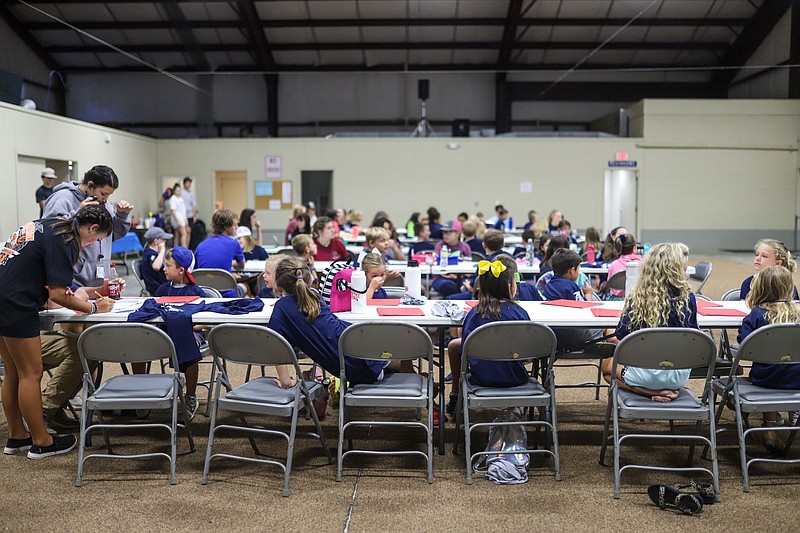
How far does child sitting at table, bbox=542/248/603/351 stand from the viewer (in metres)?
4.47

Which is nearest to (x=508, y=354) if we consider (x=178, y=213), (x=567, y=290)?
(x=567, y=290)

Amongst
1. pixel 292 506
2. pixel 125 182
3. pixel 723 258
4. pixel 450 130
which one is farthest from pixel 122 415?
pixel 450 130

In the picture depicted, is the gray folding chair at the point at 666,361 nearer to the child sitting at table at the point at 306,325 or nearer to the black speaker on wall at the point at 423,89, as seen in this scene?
the child sitting at table at the point at 306,325

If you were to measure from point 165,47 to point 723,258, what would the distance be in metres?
13.1

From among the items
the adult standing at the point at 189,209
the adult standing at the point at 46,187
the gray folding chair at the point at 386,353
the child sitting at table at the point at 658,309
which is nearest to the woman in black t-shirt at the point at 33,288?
the gray folding chair at the point at 386,353

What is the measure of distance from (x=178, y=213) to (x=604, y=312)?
39.0 ft

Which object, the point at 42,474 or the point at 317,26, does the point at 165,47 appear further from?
the point at 42,474

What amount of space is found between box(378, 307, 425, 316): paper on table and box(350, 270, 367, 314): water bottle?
0.11 m

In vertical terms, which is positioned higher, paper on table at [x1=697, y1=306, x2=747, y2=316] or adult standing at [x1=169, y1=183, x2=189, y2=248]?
adult standing at [x1=169, y1=183, x2=189, y2=248]

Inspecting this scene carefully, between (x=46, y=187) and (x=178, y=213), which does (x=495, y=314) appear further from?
(x=178, y=213)

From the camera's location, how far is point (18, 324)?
3639 millimetres

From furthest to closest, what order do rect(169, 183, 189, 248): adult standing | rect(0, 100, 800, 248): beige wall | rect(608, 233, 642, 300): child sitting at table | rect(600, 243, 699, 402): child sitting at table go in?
1. rect(0, 100, 800, 248): beige wall
2. rect(169, 183, 189, 248): adult standing
3. rect(608, 233, 642, 300): child sitting at table
4. rect(600, 243, 699, 402): child sitting at table

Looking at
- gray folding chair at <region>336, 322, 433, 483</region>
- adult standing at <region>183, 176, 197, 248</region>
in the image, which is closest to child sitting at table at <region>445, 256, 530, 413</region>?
gray folding chair at <region>336, 322, 433, 483</region>

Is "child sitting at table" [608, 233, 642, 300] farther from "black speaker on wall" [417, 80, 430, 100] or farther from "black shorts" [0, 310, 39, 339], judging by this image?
"black speaker on wall" [417, 80, 430, 100]
